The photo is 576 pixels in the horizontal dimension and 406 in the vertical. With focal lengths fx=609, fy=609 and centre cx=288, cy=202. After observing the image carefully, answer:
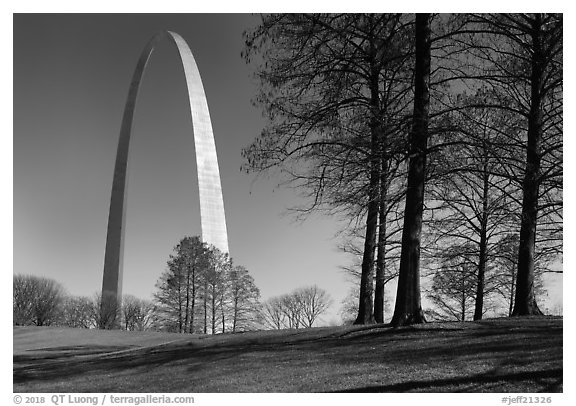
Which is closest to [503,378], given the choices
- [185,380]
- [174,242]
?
[185,380]

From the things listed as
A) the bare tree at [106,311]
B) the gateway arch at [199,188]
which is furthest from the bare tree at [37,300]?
the gateway arch at [199,188]

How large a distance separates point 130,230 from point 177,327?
5.05 metres

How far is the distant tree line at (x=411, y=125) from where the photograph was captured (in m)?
11.7

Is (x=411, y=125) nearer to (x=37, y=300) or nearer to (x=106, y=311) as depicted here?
(x=106, y=311)

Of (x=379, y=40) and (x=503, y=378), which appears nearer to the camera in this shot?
(x=503, y=378)

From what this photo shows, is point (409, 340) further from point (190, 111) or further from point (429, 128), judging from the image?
point (190, 111)

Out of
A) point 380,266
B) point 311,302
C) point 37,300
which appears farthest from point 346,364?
point 37,300

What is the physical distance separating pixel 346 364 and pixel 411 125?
492 centimetres

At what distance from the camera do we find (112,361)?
500 inches

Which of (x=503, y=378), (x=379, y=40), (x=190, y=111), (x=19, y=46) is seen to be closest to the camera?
(x=503, y=378)

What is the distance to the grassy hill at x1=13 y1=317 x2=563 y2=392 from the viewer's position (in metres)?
8.40

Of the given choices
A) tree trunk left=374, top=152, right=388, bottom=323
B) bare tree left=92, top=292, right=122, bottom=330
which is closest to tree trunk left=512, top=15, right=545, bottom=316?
tree trunk left=374, top=152, right=388, bottom=323

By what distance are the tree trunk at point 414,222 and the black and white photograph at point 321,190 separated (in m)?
0.04

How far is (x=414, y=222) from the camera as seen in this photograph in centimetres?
1156
